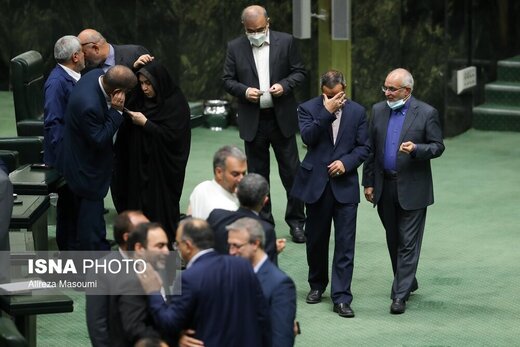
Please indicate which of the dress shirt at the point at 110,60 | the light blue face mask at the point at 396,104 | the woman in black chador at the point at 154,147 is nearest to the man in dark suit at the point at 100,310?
the light blue face mask at the point at 396,104

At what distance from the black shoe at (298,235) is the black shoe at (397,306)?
1.61 meters

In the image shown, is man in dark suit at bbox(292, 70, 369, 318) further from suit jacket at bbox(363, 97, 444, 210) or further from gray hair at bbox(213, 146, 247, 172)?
gray hair at bbox(213, 146, 247, 172)

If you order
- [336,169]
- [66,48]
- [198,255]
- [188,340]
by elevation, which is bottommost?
[188,340]

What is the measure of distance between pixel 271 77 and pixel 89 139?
1948mm

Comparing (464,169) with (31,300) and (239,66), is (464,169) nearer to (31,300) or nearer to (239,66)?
(239,66)

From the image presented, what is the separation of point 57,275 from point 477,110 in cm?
624

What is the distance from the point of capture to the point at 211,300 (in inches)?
223

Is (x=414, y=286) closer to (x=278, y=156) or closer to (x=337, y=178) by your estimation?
(x=337, y=178)

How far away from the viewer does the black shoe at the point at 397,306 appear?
8297 mm

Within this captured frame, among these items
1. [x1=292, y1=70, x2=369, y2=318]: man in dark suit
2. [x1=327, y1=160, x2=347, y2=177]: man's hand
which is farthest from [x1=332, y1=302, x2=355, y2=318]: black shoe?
[x1=327, y1=160, x2=347, y2=177]: man's hand

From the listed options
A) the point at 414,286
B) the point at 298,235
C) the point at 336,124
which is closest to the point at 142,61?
the point at 336,124

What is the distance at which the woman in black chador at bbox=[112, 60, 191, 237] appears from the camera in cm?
889

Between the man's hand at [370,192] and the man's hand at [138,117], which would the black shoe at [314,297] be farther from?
the man's hand at [138,117]

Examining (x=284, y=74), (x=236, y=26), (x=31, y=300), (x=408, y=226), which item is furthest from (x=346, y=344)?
(x=236, y=26)
